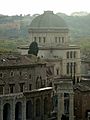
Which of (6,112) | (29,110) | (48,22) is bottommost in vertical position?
(29,110)

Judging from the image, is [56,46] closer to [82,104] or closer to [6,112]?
[82,104]

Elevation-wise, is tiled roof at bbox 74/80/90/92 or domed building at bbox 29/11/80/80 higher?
domed building at bbox 29/11/80/80

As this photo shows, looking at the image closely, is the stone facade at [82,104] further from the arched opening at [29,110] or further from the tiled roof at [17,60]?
the tiled roof at [17,60]

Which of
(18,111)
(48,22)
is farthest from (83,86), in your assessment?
(48,22)

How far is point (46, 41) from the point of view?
9281cm

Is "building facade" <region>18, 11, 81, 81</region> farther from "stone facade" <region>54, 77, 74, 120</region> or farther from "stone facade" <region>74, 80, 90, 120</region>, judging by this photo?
"stone facade" <region>54, 77, 74, 120</region>

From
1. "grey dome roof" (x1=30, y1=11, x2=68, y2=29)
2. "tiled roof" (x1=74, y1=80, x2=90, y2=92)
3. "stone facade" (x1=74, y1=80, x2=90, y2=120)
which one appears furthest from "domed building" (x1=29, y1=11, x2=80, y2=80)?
"stone facade" (x1=74, y1=80, x2=90, y2=120)

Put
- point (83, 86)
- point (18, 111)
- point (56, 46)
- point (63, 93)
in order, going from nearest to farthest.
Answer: point (18, 111)
point (63, 93)
point (83, 86)
point (56, 46)

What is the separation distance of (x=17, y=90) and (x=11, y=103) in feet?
9.81

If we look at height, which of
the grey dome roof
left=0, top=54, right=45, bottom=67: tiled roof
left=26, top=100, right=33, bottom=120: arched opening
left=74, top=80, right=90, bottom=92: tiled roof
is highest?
the grey dome roof

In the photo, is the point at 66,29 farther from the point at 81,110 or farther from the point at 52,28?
the point at 81,110

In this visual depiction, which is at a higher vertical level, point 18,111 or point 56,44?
point 56,44

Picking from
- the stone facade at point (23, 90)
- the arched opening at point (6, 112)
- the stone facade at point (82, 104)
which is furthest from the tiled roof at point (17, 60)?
the stone facade at point (82, 104)

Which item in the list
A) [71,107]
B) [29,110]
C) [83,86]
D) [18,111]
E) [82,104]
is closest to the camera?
[18,111]
